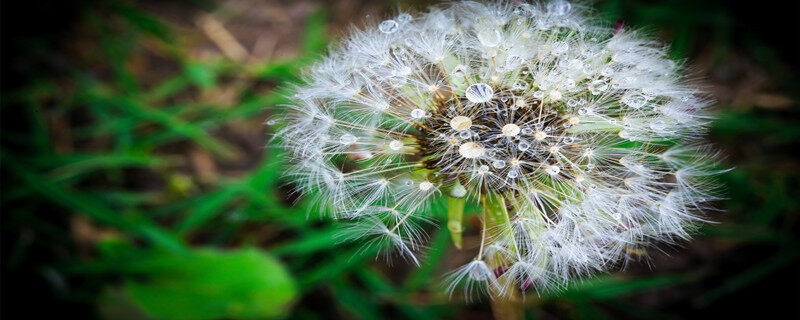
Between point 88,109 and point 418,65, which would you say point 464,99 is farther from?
point 88,109

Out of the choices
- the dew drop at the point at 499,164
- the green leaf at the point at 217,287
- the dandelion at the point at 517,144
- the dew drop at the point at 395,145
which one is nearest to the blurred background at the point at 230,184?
the green leaf at the point at 217,287

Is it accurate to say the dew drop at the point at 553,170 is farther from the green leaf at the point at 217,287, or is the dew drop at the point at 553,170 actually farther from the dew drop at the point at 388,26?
the green leaf at the point at 217,287

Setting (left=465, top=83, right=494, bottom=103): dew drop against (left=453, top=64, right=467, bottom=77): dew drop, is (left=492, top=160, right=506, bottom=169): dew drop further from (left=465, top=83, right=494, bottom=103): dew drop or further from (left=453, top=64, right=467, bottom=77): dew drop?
(left=453, top=64, right=467, bottom=77): dew drop

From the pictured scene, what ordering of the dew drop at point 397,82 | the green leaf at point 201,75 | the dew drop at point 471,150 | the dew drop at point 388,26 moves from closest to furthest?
the dew drop at point 471,150 → the dew drop at point 397,82 → the dew drop at point 388,26 → the green leaf at point 201,75

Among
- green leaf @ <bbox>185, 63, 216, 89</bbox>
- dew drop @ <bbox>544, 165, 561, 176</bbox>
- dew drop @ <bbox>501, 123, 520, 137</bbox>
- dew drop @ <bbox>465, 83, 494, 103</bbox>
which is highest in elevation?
green leaf @ <bbox>185, 63, 216, 89</bbox>

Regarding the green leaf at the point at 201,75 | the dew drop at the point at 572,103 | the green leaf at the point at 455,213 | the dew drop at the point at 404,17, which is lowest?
the green leaf at the point at 455,213

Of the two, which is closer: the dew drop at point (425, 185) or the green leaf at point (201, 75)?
the dew drop at point (425, 185)

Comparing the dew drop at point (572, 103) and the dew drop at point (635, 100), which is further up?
the dew drop at point (572, 103)

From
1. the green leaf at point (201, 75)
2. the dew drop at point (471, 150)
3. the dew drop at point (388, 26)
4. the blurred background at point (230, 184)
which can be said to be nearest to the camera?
the dew drop at point (471, 150)

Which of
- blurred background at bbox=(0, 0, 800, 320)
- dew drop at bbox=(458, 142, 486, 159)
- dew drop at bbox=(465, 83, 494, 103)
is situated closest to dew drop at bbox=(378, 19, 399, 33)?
dew drop at bbox=(465, 83, 494, 103)

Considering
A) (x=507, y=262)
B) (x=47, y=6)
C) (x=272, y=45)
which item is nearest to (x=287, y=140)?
(x=507, y=262)
